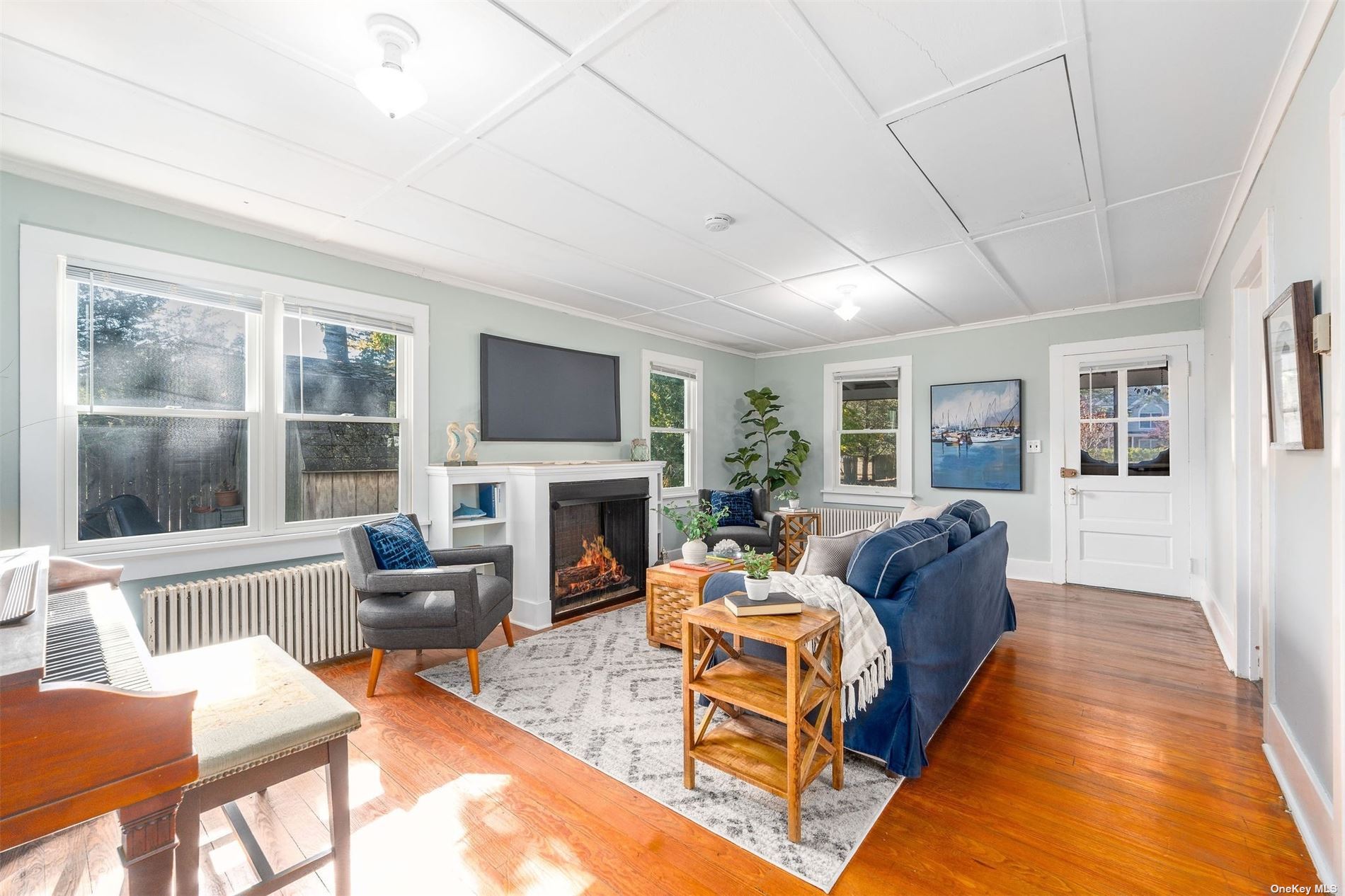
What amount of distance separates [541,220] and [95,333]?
2.21 metres

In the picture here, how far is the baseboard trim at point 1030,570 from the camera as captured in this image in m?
5.20

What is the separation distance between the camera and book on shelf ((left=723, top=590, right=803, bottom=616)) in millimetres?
2016

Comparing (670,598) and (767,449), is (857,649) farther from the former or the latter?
(767,449)

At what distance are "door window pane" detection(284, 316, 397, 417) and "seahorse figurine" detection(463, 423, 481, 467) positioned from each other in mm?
485

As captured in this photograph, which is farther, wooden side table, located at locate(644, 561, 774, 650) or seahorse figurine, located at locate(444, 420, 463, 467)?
seahorse figurine, located at locate(444, 420, 463, 467)

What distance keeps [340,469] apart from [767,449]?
4631 mm

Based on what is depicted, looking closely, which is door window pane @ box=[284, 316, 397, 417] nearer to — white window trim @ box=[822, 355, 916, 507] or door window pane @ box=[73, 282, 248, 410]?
door window pane @ box=[73, 282, 248, 410]

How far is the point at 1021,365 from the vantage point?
209 inches

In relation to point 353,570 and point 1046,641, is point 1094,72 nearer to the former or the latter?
point 1046,641

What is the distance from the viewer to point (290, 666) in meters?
1.72

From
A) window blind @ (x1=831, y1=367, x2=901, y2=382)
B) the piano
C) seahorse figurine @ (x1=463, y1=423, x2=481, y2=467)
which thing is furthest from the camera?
window blind @ (x1=831, y1=367, x2=901, y2=382)

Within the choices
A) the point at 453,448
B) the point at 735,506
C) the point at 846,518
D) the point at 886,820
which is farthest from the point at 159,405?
the point at 846,518

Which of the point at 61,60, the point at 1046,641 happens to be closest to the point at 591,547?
the point at 1046,641

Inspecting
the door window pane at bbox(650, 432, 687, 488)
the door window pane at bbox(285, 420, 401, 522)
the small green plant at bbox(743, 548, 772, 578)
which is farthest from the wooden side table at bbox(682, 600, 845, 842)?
the door window pane at bbox(650, 432, 687, 488)
